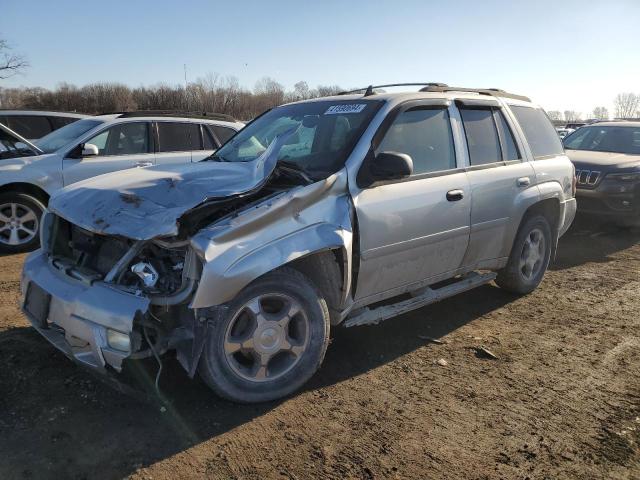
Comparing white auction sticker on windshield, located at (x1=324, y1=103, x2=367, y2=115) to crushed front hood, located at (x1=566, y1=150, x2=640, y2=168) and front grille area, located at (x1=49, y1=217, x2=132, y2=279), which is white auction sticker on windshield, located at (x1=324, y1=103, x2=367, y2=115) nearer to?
front grille area, located at (x1=49, y1=217, x2=132, y2=279)

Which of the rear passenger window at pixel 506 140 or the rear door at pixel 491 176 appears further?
the rear passenger window at pixel 506 140

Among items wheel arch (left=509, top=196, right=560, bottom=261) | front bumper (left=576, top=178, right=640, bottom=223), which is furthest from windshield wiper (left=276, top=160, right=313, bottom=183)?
front bumper (left=576, top=178, right=640, bottom=223)

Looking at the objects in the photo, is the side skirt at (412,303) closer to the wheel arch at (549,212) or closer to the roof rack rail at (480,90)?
the wheel arch at (549,212)

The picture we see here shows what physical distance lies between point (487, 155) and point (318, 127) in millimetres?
1620

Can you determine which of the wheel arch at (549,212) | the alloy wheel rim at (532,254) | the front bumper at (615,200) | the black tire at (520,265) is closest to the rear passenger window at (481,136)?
the wheel arch at (549,212)

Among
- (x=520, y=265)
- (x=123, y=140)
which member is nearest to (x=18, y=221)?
(x=123, y=140)

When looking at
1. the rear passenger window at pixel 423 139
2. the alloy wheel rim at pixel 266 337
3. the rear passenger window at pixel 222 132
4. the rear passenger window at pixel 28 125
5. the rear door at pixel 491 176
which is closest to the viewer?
the alloy wheel rim at pixel 266 337

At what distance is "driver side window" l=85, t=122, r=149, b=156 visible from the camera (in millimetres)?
7152

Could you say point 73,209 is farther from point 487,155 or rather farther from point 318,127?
point 487,155

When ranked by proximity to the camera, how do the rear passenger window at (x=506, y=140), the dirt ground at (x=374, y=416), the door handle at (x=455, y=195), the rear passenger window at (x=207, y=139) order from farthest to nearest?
the rear passenger window at (x=207, y=139) < the rear passenger window at (x=506, y=140) < the door handle at (x=455, y=195) < the dirt ground at (x=374, y=416)

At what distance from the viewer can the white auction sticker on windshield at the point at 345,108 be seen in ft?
13.0

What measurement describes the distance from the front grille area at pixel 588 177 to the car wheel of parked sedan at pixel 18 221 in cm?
827

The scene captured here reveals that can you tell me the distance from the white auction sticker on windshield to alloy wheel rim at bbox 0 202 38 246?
455cm

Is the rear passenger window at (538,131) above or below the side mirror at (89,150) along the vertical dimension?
above
